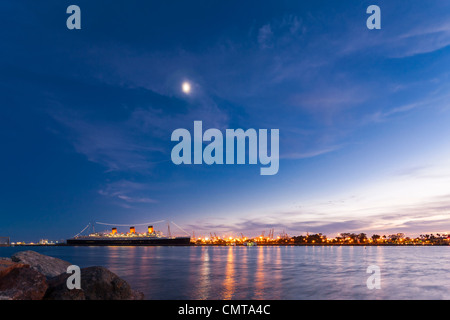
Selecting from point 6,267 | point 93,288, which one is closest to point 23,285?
point 6,267

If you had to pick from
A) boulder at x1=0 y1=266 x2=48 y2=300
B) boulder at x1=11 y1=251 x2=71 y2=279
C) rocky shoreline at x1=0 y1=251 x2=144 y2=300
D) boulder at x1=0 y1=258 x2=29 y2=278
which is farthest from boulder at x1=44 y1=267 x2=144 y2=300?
boulder at x1=11 y1=251 x2=71 y2=279

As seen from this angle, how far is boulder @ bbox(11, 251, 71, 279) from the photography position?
71.2ft

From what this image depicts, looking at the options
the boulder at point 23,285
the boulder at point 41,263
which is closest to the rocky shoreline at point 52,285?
the boulder at point 23,285

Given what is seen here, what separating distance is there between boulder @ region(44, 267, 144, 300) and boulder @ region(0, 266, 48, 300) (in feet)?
2.01

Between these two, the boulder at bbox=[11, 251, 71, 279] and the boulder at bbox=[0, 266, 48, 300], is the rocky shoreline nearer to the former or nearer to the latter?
the boulder at bbox=[0, 266, 48, 300]

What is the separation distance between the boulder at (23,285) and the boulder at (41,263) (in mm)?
5065

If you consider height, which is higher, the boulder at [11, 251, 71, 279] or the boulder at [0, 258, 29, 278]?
the boulder at [0, 258, 29, 278]

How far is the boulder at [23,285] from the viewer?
1540 cm

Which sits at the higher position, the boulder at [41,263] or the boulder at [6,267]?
the boulder at [6,267]

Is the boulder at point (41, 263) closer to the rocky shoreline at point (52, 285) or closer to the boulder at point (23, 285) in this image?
the rocky shoreline at point (52, 285)
